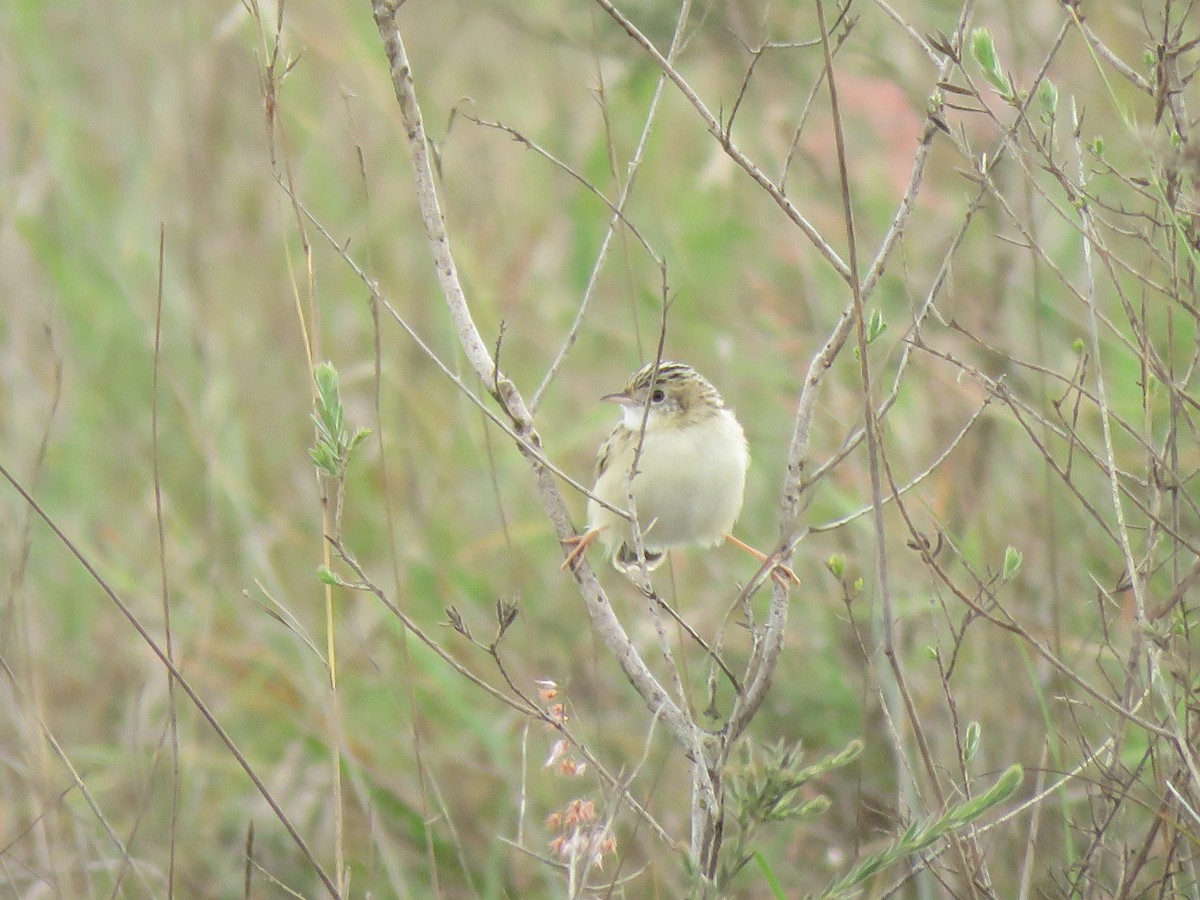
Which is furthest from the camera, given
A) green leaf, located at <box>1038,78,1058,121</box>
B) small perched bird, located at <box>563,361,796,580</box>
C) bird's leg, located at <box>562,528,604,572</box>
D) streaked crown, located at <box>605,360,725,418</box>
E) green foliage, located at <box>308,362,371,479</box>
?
streaked crown, located at <box>605,360,725,418</box>

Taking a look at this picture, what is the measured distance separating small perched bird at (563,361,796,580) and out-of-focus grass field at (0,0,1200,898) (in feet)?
1.56

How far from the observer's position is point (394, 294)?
20.0ft

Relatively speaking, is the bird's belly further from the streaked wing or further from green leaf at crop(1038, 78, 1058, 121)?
green leaf at crop(1038, 78, 1058, 121)

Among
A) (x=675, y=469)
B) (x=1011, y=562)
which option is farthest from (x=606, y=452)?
(x=1011, y=562)

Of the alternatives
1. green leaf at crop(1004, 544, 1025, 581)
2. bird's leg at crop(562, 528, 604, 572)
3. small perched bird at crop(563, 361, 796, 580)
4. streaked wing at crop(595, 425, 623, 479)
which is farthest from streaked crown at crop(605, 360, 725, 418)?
green leaf at crop(1004, 544, 1025, 581)

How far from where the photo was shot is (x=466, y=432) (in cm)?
554

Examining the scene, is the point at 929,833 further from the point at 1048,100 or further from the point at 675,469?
the point at 675,469

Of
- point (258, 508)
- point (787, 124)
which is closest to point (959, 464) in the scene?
point (787, 124)

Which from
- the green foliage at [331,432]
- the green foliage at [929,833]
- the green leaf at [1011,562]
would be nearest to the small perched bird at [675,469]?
the green leaf at [1011,562]

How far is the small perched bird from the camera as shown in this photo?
13.4ft

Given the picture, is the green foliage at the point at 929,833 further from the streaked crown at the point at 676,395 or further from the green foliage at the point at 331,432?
the streaked crown at the point at 676,395

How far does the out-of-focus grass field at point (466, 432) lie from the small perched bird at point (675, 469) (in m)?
0.47

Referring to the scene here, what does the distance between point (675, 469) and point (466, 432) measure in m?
1.63

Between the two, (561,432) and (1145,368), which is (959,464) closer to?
(561,432)
